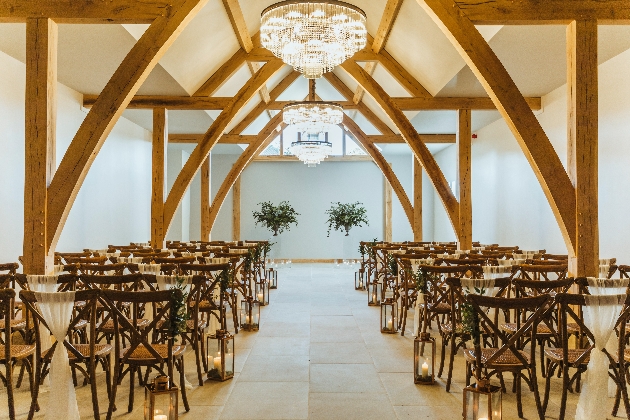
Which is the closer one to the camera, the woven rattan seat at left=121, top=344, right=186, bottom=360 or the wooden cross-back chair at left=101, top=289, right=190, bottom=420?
the wooden cross-back chair at left=101, top=289, right=190, bottom=420

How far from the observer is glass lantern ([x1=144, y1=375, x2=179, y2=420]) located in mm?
2723

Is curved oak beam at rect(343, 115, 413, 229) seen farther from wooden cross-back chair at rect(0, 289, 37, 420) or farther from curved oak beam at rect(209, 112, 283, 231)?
wooden cross-back chair at rect(0, 289, 37, 420)

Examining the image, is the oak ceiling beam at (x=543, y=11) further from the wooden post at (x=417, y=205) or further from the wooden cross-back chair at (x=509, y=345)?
the wooden post at (x=417, y=205)

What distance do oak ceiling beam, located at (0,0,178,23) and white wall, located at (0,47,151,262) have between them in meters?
2.28

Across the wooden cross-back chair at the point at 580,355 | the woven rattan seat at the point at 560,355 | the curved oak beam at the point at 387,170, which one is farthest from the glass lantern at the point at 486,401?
the curved oak beam at the point at 387,170

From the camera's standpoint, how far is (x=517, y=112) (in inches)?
205

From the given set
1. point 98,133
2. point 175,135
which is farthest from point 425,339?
point 175,135

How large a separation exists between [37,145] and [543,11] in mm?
5113

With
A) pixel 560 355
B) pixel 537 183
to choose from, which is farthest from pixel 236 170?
pixel 560 355

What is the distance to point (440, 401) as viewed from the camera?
3697 millimetres

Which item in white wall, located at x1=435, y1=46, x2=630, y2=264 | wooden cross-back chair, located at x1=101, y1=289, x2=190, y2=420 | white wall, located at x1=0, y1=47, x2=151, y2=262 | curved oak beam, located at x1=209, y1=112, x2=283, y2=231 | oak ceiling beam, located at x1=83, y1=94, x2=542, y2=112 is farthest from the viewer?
curved oak beam, located at x1=209, y1=112, x2=283, y2=231

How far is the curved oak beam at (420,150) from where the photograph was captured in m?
9.00

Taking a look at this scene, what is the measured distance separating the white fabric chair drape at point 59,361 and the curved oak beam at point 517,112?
4.25 meters

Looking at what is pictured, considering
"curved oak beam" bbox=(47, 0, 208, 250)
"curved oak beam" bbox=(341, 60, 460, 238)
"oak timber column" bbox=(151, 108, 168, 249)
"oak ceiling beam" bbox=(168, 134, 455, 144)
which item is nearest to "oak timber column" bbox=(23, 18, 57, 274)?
"curved oak beam" bbox=(47, 0, 208, 250)
